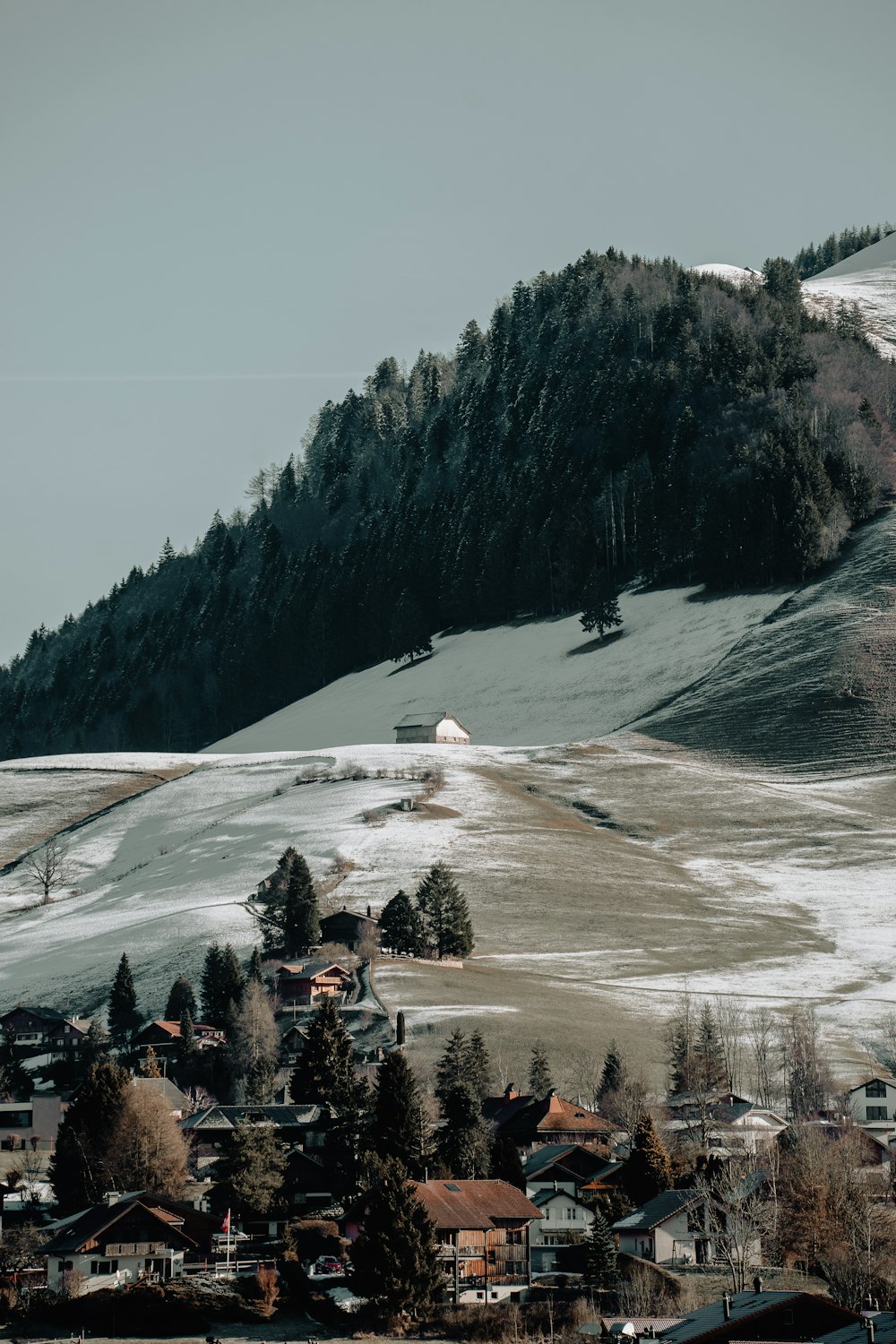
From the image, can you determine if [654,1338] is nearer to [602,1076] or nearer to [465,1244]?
[465,1244]

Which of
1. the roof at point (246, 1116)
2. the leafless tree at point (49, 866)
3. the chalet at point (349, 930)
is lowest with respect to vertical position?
the roof at point (246, 1116)

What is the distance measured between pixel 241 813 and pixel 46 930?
79.0 ft

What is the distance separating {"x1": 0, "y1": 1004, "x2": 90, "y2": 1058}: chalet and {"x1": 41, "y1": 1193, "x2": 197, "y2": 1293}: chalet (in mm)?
32692

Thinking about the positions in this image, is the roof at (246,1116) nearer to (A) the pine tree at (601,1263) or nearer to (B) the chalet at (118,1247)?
(B) the chalet at (118,1247)

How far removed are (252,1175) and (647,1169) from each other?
41.4 ft

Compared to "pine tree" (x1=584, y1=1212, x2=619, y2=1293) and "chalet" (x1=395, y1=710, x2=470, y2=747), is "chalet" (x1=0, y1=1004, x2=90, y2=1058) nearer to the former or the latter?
"pine tree" (x1=584, y1=1212, x2=619, y2=1293)

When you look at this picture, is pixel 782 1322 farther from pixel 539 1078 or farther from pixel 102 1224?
pixel 539 1078

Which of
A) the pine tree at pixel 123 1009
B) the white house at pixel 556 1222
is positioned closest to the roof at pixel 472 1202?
the white house at pixel 556 1222

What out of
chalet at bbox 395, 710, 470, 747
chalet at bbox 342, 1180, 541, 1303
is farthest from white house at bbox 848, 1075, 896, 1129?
chalet at bbox 395, 710, 470, 747

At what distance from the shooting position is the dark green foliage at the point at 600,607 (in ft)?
645

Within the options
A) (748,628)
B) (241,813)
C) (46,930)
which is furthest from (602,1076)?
(748,628)

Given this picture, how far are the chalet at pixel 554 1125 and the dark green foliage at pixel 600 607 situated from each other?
127293 mm

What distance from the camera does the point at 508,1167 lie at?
207 ft

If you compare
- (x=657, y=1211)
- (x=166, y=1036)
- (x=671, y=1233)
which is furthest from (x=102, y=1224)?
(x=166, y=1036)
